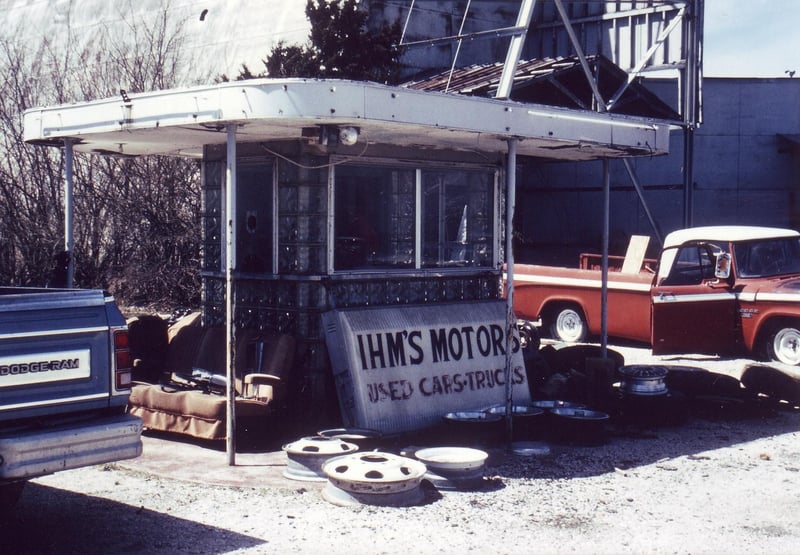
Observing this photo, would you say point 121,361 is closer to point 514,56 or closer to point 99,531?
point 99,531

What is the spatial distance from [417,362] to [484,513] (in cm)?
258

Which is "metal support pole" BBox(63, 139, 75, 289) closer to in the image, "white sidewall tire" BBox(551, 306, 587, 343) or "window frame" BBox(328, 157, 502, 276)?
"window frame" BBox(328, 157, 502, 276)

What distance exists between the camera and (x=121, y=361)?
535 centimetres

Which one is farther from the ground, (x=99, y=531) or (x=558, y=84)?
(x=558, y=84)

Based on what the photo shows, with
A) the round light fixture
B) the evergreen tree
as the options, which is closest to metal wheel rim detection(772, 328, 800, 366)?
the round light fixture

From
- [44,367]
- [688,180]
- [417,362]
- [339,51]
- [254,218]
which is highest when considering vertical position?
[339,51]

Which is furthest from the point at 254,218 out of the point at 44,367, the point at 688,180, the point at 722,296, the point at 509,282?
the point at 688,180

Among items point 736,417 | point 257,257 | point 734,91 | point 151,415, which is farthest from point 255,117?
point 734,91

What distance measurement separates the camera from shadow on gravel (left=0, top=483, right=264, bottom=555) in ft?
17.1

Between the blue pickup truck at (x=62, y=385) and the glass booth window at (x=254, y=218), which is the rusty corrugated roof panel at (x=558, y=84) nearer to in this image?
the glass booth window at (x=254, y=218)

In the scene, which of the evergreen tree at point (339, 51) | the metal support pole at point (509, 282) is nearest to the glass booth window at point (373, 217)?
the metal support pole at point (509, 282)

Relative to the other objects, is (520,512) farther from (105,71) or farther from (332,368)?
(105,71)

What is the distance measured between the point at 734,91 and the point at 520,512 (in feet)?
56.2

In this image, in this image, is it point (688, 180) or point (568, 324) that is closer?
point (568, 324)
